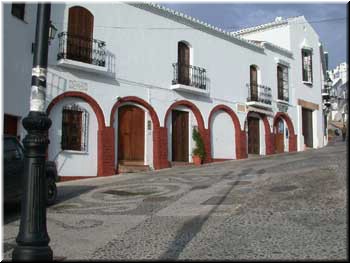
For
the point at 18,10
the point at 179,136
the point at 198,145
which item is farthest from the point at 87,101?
the point at 198,145

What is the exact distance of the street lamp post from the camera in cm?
434

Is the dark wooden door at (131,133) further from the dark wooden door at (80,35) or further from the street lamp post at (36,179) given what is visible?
the street lamp post at (36,179)

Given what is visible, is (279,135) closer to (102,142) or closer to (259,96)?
(259,96)

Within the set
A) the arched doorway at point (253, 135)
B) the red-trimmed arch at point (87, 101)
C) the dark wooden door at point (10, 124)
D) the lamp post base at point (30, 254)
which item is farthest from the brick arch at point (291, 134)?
the lamp post base at point (30, 254)

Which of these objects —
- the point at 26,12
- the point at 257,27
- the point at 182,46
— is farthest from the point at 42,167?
the point at 257,27

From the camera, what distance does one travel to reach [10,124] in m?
14.8

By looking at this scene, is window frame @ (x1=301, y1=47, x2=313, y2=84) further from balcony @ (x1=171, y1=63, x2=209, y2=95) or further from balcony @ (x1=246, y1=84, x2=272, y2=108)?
balcony @ (x1=171, y1=63, x2=209, y2=95)

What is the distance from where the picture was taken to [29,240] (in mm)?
4352

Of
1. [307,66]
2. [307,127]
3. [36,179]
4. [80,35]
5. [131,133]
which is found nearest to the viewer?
[36,179]

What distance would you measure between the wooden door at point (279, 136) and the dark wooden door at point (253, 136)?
207 cm

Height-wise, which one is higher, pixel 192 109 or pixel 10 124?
pixel 192 109

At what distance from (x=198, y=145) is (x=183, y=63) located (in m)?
3.91

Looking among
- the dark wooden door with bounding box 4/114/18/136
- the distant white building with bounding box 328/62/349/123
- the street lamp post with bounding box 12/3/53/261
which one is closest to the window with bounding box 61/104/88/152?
the dark wooden door with bounding box 4/114/18/136

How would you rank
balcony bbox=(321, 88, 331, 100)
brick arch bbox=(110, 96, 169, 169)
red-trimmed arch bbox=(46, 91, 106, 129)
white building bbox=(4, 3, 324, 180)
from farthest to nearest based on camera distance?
balcony bbox=(321, 88, 331, 100)
brick arch bbox=(110, 96, 169, 169)
white building bbox=(4, 3, 324, 180)
red-trimmed arch bbox=(46, 91, 106, 129)
